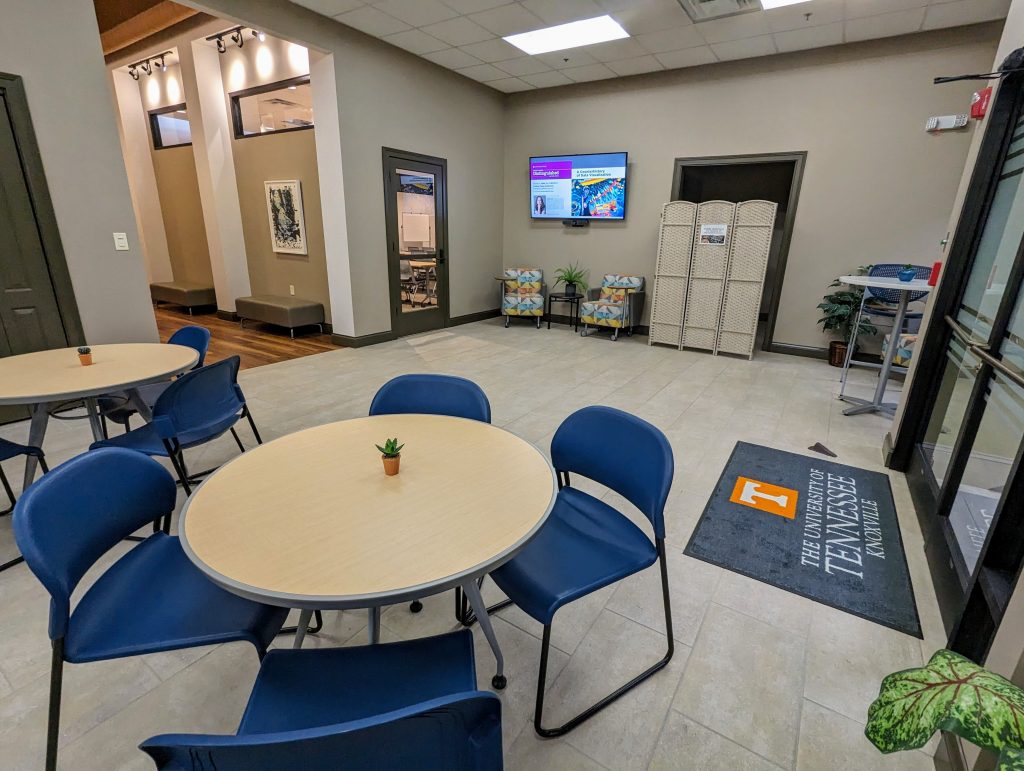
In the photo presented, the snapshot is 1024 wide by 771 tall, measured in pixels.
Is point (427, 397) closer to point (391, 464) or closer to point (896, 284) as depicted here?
point (391, 464)

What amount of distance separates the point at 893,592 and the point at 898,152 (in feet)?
16.3

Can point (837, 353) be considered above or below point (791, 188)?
below

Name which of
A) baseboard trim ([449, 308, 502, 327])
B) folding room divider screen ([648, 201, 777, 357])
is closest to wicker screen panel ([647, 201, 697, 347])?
folding room divider screen ([648, 201, 777, 357])

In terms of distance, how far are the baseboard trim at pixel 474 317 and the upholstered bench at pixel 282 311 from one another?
6.06 ft

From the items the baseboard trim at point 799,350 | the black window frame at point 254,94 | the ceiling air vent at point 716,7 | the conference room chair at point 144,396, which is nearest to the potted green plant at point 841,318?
the baseboard trim at point 799,350

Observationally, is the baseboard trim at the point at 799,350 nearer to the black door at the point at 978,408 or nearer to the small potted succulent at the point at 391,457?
the black door at the point at 978,408

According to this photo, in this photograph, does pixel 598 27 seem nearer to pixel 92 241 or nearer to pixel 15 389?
pixel 92 241

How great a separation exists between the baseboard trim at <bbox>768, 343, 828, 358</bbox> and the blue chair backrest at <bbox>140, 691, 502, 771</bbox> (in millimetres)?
6244

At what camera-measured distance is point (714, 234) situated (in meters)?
5.51

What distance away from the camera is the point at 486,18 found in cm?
449

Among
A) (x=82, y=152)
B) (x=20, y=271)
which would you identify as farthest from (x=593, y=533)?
(x=82, y=152)

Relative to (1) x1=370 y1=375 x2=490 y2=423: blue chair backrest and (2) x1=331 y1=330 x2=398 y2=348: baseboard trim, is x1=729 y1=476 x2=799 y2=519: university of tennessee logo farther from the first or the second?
(2) x1=331 y1=330 x2=398 y2=348: baseboard trim

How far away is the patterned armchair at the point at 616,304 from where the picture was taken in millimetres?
6391

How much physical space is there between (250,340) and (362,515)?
568 cm
